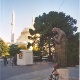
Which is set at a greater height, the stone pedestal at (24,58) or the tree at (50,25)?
the tree at (50,25)

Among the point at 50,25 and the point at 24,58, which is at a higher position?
the point at 50,25

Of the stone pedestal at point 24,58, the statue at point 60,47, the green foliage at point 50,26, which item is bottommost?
the stone pedestal at point 24,58

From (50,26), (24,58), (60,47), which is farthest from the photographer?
(50,26)

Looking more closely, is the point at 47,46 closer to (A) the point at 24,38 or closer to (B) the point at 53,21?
(B) the point at 53,21

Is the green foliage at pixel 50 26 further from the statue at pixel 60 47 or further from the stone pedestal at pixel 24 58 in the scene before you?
the statue at pixel 60 47

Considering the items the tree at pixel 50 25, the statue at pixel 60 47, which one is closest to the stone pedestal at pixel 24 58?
the tree at pixel 50 25

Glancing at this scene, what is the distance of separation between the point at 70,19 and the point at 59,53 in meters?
30.3

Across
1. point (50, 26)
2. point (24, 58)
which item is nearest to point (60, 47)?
point (24, 58)

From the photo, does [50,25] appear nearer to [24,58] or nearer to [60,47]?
[24,58]

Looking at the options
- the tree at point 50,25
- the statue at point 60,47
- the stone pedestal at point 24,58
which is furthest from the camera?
the tree at point 50,25

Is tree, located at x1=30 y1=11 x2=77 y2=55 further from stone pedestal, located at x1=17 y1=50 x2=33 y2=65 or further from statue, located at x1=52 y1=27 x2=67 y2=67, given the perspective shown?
statue, located at x1=52 y1=27 x2=67 y2=67

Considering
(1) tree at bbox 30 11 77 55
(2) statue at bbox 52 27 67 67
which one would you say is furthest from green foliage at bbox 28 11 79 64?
(2) statue at bbox 52 27 67 67

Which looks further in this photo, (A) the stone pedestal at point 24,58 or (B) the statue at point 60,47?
(A) the stone pedestal at point 24,58

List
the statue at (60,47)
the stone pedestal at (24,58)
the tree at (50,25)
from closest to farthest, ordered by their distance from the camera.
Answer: the statue at (60,47)
the stone pedestal at (24,58)
the tree at (50,25)
